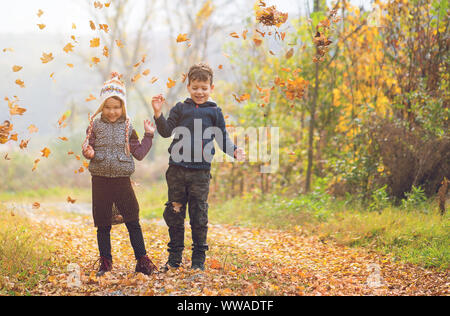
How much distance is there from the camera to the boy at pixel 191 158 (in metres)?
3.96

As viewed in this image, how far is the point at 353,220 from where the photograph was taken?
598 cm

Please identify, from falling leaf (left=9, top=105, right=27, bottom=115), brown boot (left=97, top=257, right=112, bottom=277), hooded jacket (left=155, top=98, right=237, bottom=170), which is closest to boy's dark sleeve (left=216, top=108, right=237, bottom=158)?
hooded jacket (left=155, top=98, right=237, bottom=170)

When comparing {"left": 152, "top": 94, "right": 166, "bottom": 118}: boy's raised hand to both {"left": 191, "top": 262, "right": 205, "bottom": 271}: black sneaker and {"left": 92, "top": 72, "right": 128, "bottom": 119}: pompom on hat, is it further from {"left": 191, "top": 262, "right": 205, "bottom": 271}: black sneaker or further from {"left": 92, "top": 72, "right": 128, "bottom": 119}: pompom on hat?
{"left": 191, "top": 262, "right": 205, "bottom": 271}: black sneaker

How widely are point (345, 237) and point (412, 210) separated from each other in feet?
3.33

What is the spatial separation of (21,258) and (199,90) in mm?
2302

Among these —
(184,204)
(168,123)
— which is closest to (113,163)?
(168,123)

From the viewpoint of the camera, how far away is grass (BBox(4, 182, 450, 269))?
493 cm

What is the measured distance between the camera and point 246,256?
5.05 m

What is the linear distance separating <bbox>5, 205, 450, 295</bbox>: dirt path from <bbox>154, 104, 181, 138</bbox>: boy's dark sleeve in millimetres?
1218

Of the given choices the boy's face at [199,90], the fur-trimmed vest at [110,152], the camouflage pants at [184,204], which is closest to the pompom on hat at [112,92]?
the fur-trimmed vest at [110,152]

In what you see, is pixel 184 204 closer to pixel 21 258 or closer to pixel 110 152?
pixel 110 152

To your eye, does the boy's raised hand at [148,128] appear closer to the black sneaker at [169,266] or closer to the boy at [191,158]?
the boy at [191,158]

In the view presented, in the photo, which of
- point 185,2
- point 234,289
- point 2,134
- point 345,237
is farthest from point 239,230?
point 185,2

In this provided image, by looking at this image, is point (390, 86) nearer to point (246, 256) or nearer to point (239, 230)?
point (239, 230)
